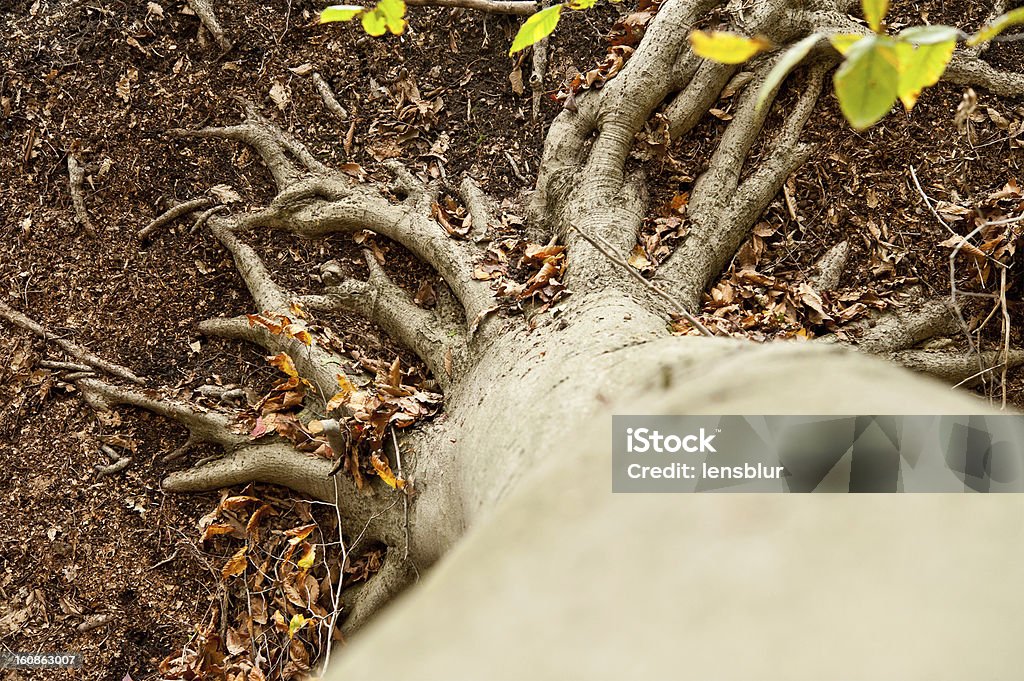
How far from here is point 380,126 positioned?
4066mm

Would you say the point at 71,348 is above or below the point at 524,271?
below

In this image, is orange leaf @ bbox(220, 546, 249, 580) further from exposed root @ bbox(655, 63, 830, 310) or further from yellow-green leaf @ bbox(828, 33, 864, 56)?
yellow-green leaf @ bbox(828, 33, 864, 56)

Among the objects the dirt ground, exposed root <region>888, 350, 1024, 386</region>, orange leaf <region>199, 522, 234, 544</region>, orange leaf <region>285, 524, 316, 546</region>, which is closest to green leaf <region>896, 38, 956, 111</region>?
the dirt ground

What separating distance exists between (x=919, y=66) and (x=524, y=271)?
90.8 inches

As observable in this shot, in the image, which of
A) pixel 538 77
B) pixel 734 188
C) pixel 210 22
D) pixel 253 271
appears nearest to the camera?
pixel 734 188

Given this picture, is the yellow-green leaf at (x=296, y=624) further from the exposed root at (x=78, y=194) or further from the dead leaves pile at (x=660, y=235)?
the exposed root at (x=78, y=194)

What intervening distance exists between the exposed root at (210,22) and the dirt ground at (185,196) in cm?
7

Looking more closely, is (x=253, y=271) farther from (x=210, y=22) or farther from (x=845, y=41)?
(x=845, y=41)

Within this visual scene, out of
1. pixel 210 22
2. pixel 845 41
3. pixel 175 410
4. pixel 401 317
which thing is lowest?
pixel 175 410

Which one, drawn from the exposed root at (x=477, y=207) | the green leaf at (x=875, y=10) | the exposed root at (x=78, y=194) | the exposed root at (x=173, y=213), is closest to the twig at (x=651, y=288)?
the exposed root at (x=477, y=207)

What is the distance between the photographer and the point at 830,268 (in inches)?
122

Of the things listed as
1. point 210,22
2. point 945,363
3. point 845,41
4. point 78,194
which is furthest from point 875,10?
point 210,22

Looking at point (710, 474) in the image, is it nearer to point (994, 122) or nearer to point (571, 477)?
point (571, 477)

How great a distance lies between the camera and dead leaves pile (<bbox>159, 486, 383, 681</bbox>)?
Answer: 301 cm
